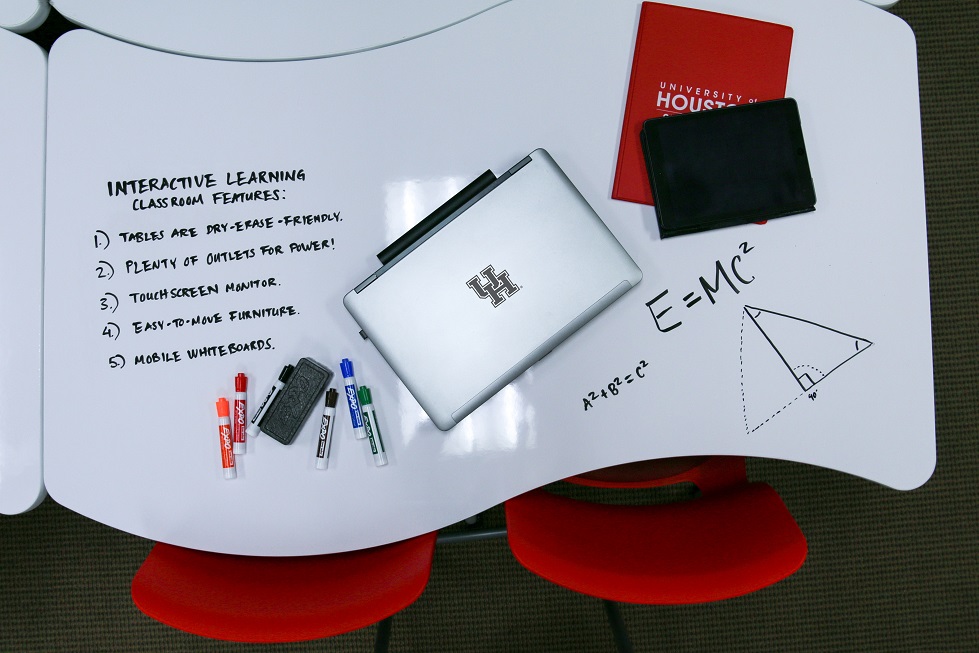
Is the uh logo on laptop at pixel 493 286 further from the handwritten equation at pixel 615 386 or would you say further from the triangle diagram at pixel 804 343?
the triangle diagram at pixel 804 343

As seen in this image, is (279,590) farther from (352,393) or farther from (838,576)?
(838,576)

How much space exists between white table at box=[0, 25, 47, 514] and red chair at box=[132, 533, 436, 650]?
0.74 ft

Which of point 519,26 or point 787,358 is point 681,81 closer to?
point 519,26

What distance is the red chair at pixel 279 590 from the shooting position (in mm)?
726

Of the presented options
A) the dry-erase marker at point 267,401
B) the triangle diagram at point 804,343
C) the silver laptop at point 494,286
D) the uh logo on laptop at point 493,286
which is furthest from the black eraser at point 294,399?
the triangle diagram at point 804,343

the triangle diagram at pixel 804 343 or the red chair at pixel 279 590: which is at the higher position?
the triangle diagram at pixel 804 343

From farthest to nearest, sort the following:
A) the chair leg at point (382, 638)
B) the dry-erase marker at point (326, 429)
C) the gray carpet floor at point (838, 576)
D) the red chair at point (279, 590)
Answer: the gray carpet floor at point (838, 576) < the chair leg at point (382, 638) < the dry-erase marker at point (326, 429) < the red chair at point (279, 590)

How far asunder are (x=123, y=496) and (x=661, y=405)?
728mm

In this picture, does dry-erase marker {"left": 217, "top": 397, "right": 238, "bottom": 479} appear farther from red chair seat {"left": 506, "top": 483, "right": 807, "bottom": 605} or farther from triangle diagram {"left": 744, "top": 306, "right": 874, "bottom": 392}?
triangle diagram {"left": 744, "top": 306, "right": 874, "bottom": 392}

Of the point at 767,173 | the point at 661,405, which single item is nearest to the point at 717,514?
the point at 661,405

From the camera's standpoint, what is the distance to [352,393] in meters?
0.83

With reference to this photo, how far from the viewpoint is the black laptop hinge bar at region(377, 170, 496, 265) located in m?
0.81

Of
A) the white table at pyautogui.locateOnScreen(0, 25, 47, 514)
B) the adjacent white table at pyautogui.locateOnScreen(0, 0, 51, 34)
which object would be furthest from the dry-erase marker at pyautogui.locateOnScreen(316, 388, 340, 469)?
the adjacent white table at pyautogui.locateOnScreen(0, 0, 51, 34)

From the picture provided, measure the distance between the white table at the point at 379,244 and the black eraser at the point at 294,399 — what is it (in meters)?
0.02
